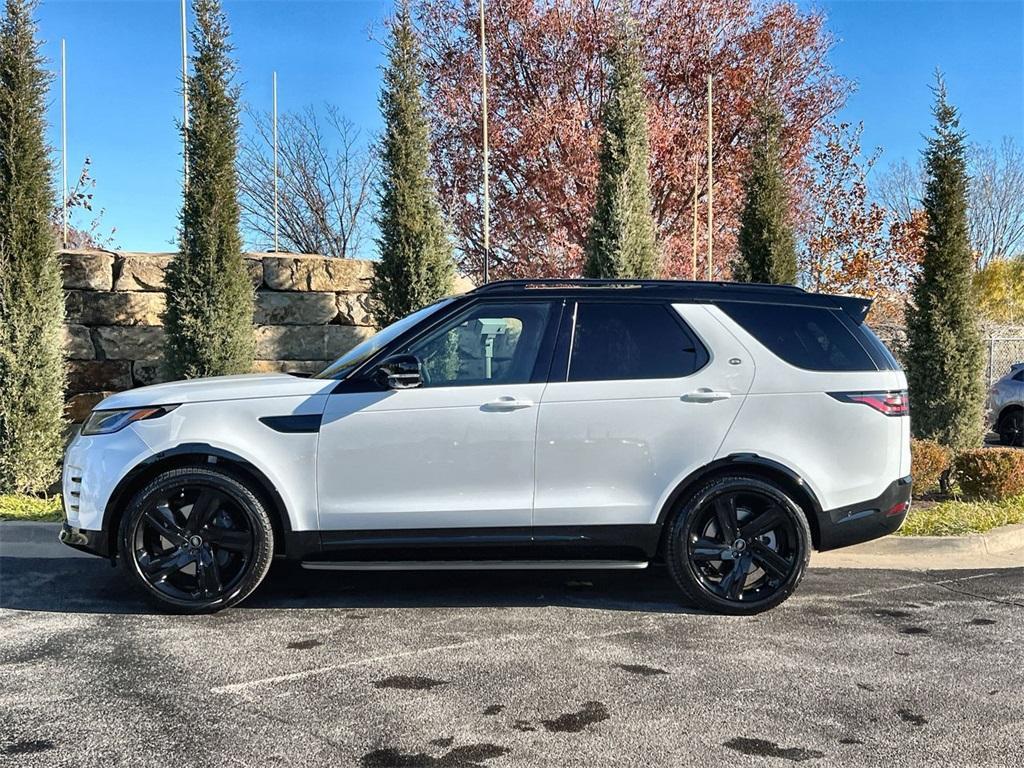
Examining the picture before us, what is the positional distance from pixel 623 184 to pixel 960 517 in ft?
17.9

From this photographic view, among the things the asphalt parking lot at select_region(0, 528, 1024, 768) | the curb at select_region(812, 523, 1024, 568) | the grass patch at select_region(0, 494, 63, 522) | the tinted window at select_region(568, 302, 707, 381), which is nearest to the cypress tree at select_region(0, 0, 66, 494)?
the grass patch at select_region(0, 494, 63, 522)

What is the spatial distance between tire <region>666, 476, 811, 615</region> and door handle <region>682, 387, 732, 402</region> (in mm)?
458

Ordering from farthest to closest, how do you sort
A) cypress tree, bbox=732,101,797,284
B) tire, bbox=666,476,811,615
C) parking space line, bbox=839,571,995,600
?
cypress tree, bbox=732,101,797,284 → parking space line, bbox=839,571,995,600 → tire, bbox=666,476,811,615

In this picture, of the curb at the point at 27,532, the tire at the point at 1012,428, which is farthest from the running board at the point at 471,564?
the tire at the point at 1012,428

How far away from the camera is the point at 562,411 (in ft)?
15.5

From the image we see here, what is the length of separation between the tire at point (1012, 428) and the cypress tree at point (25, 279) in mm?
13632

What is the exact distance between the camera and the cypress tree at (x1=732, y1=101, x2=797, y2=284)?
10.7 m

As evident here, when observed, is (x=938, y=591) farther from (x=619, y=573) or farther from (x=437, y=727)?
(x=437, y=727)

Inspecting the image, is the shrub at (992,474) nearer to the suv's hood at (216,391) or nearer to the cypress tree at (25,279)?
the suv's hood at (216,391)

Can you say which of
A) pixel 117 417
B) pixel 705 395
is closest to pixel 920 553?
pixel 705 395

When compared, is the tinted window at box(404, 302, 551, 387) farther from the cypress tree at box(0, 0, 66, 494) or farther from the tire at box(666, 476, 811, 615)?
the cypress tree at box(0, 0, 66, 494)

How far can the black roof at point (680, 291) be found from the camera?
5.00 meters

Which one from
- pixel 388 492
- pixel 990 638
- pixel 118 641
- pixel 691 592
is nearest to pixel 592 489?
pixel 691 592

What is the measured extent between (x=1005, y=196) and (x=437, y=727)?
42619 mm
